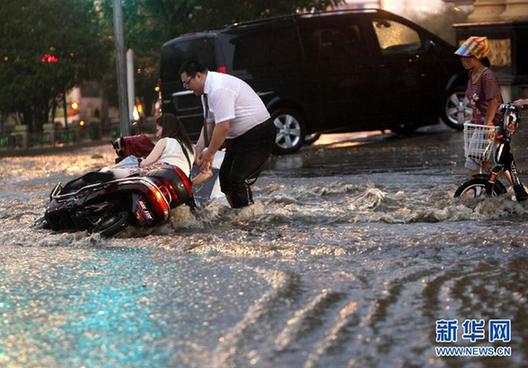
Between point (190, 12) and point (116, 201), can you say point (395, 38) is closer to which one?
point (116, 201)

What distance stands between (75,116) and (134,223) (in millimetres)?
64793

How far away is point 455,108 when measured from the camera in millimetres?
20078

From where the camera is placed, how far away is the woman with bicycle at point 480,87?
9745mm

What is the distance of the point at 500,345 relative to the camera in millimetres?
5430

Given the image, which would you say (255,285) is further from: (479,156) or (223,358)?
(479,156)

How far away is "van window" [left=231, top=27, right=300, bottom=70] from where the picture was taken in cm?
1812

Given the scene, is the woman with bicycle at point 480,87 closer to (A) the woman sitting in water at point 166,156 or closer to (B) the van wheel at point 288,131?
(A) the woman sitting in water at point 166,156

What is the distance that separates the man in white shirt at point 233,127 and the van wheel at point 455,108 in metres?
10.2

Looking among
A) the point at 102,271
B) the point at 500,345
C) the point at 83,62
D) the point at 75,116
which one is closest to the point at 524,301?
the point at 500,345

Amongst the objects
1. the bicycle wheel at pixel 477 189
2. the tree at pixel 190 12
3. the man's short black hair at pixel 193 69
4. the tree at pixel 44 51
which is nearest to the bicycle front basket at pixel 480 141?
the bicycle wheel at pixel 477 189

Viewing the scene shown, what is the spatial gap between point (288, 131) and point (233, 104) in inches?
349

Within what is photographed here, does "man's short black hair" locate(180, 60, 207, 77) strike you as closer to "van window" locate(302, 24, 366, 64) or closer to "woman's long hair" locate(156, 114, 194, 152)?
"woman's long hair" locate(156, 114, 194, 152)

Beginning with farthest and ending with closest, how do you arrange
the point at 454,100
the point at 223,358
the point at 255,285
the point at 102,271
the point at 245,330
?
the point at 454,100 < the point at 102,271 < the point at 255,285 < the point at 245,330 < the point at 223,358

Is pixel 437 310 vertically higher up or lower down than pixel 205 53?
lower down
